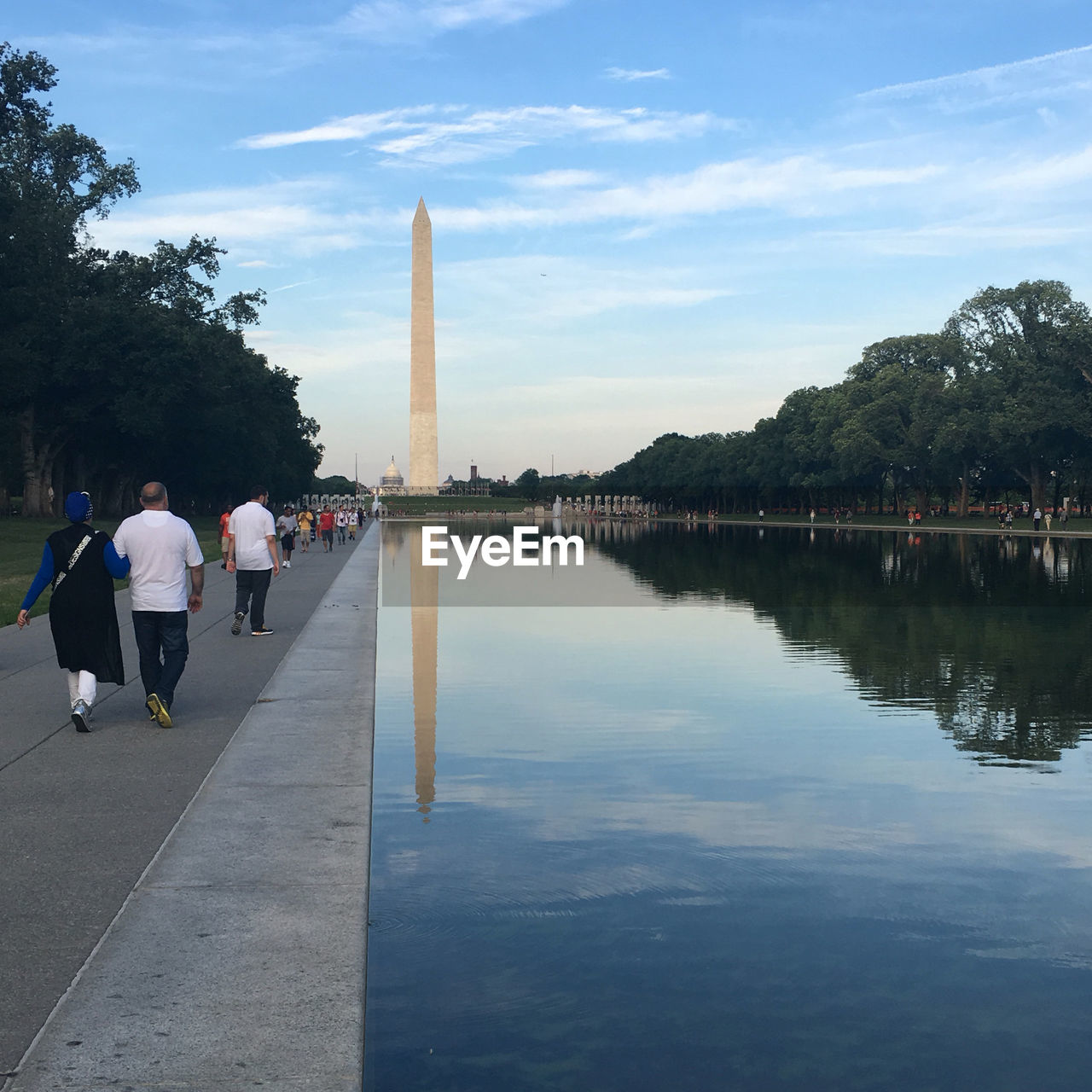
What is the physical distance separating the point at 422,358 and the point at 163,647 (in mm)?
92401

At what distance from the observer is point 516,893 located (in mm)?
6375

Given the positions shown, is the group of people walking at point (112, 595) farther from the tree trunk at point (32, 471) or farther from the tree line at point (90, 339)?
the tree trunk at point (32, 471)

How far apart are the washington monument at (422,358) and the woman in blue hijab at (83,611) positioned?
8872 centimetres

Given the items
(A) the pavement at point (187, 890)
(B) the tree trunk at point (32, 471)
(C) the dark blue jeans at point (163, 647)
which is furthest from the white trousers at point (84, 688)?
(B) the tree trunk at point (32, 471)

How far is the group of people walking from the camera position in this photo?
9945 millimetres

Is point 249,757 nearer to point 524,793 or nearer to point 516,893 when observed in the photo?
point 524,793

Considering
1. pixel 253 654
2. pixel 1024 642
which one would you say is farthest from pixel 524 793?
pixel 1024 642

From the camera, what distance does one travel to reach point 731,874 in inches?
267

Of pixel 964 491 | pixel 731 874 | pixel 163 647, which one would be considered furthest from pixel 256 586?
pixel 964 491

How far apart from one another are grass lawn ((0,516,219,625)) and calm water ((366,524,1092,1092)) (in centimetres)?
910

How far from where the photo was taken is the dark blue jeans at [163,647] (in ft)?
33.7

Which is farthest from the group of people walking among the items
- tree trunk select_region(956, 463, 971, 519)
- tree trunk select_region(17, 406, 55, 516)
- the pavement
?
tree trunk select_region(956, 463, 971, 519)

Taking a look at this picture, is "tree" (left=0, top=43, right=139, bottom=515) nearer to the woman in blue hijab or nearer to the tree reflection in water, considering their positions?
the tree reflection in water

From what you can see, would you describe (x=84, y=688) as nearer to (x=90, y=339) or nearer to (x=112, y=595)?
(x=112, y=595)
